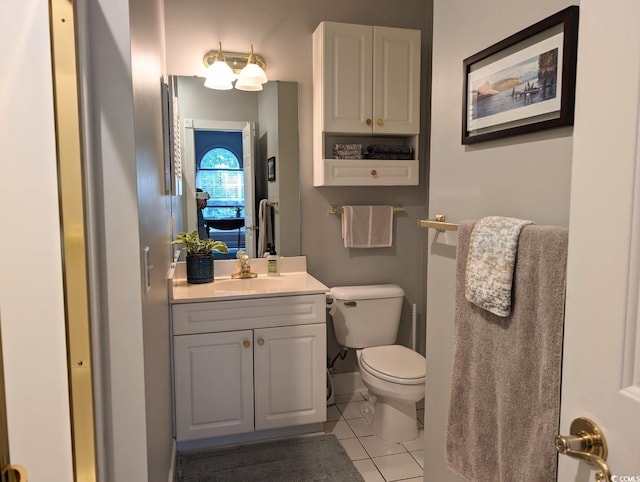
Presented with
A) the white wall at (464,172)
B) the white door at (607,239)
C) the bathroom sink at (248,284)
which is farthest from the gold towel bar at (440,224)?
the bathroom sink at (248,284)

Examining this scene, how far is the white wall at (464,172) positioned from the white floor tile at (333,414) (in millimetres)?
1087

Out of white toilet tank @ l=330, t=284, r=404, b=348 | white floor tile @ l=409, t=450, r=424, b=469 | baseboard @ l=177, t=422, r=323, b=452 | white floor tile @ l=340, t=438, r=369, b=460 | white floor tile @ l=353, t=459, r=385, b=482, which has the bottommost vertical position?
white floor tile @ l=409, t=450, r=424, b=469

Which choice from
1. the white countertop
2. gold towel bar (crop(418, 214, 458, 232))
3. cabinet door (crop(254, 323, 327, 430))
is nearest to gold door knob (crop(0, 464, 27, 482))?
gold towel bar (crop(418, 214, 458, 232))

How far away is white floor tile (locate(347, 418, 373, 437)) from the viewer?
2.49 meters

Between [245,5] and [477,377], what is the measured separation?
94.2 inches

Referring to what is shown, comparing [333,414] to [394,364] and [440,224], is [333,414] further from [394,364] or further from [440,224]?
[440,224]

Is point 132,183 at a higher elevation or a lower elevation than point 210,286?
higher

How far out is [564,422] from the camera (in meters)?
0.76

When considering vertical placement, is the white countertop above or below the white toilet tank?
above

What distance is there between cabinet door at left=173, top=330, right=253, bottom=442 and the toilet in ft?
2.08

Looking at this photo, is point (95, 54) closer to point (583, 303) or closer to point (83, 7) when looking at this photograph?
point (83, 7)

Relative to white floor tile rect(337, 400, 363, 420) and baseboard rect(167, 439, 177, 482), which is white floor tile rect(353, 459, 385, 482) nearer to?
white floor tile rect(337, 400, 363, 420)

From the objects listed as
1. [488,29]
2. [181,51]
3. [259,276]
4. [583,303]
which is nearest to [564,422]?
[583,303]

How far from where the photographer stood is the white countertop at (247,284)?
2.21m
